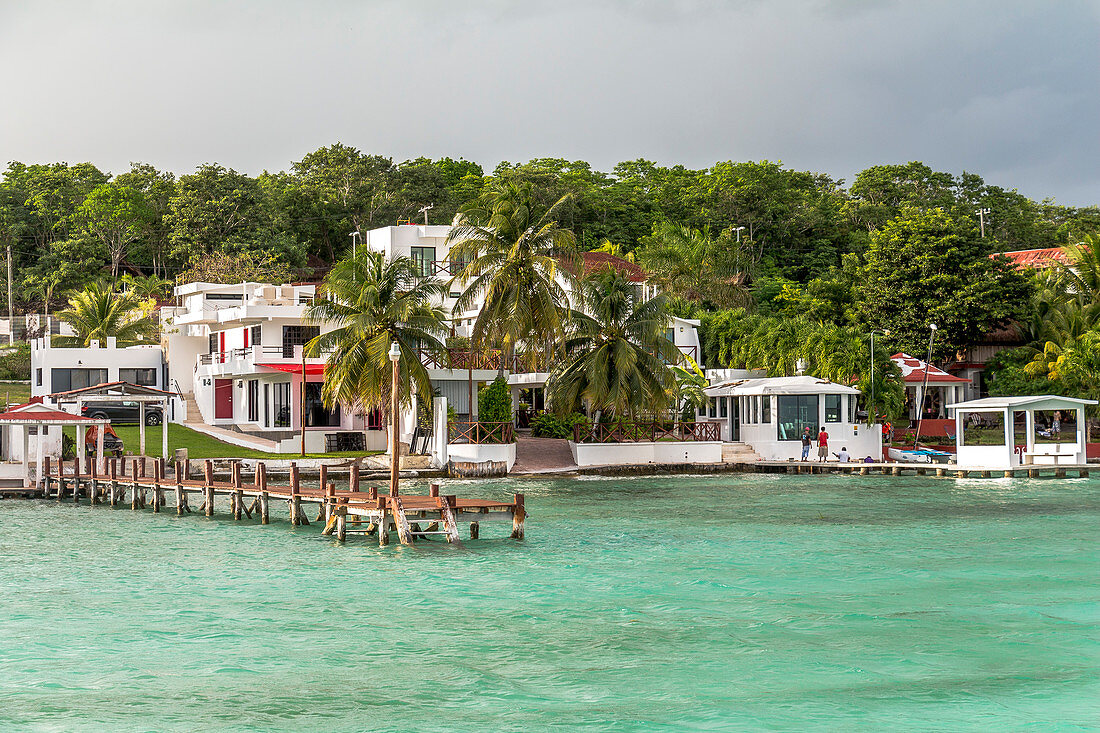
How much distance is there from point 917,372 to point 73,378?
42.3 m

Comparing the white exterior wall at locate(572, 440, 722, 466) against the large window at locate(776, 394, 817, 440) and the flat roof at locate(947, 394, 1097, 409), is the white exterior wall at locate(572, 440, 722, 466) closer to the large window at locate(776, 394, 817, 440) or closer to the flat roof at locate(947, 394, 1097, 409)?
the large window at locate(776, 394, 817, 440)

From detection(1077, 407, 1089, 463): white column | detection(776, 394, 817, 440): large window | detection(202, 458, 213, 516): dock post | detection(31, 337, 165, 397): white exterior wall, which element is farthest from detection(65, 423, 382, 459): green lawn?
detection(1077, 407, 1089, 463): white column

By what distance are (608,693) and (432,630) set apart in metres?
4.24

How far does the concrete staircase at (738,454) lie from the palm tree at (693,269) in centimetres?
1976

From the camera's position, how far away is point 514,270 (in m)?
46.6

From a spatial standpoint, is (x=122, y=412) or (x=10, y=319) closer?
(x=122, y=412)

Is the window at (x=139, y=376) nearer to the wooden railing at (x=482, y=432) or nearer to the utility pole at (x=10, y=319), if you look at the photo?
the utility pole at (x=10, y=319)

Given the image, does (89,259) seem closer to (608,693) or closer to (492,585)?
(492,585)

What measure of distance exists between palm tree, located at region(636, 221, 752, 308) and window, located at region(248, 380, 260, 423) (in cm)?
2531

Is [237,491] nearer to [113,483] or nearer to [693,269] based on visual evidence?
[113,483]

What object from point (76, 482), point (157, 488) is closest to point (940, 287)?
point (157, 488)

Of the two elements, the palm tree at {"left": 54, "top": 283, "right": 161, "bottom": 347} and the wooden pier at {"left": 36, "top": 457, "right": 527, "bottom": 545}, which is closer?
the wooden pier at {"left": 36, "top": 457, "right": 527, "bottom": 545}

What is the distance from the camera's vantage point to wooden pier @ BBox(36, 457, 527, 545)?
25156 mm

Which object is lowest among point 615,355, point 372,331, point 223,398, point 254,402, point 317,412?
point 317,412
